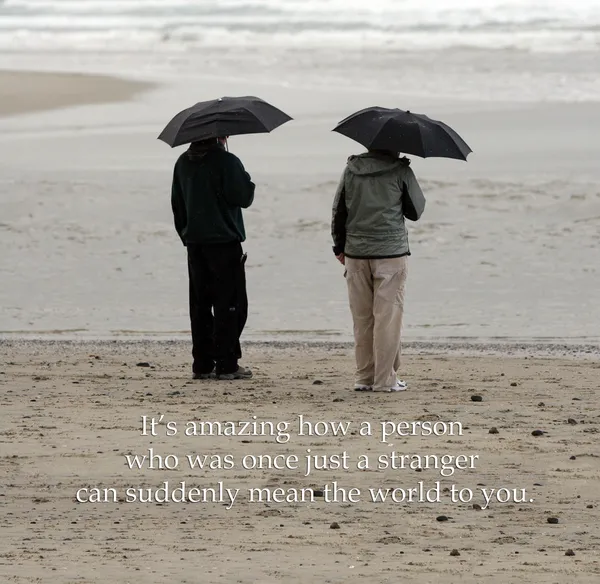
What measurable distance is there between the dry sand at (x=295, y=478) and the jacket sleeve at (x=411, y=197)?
1.03 m

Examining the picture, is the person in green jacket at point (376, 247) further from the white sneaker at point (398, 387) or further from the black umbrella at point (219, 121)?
the black umbrella at point (219, 121)

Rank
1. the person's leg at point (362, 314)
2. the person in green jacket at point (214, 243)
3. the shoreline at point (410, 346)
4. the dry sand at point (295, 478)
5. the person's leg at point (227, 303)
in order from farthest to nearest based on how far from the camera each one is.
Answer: the shoreline at point (410, 346)
the person's leg at point (227, 303)
the person in green jacket at point (214, 243)
the person's leg at point (362, 314)
the dry sand at point (295, 478)

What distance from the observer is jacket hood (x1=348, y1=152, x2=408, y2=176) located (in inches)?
303

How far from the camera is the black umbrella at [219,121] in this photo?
7.95m

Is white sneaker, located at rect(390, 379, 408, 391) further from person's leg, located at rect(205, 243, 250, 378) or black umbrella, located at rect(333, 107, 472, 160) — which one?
black umbrella, located at rect(333, 107, 472, 160)

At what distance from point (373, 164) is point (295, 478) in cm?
237

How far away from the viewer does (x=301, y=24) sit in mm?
54000

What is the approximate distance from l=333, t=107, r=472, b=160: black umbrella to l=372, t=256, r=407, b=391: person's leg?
0.65 meters

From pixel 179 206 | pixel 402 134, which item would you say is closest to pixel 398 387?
pixel 402 134

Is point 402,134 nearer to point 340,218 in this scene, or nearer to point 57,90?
point 340,218

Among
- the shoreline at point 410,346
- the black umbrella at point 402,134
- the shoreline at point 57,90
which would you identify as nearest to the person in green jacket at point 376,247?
the black umbrella at point 402,134

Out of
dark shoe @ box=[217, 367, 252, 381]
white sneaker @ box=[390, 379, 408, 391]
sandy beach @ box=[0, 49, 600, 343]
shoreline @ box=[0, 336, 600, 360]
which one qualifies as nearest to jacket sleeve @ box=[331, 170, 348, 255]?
white sneaker @ box=[390, 379, 408, 391]

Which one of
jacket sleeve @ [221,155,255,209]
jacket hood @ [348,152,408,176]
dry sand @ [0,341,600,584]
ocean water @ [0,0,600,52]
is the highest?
ocean water @ [0,0,600,52]

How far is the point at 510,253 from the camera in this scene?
1363cm
